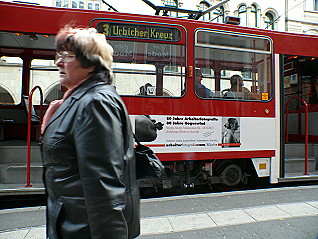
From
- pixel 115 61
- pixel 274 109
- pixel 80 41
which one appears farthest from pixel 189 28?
pixel 80 41

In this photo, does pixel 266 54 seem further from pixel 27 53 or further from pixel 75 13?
pixel 27 53

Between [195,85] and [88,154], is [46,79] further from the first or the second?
[88,154]

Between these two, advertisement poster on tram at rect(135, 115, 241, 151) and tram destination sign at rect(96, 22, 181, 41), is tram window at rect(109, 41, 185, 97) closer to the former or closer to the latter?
tram destination sign at rect(96, 22, 181, 41)

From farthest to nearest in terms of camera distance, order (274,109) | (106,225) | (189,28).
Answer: (274,109) < (189,28) < (106,225)

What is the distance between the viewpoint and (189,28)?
4336 mm

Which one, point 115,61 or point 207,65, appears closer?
point 115,61

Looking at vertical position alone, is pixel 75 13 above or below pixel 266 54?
above

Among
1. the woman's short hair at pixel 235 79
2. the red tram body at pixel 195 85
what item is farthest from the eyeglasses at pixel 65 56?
the woman's short hair at pixel 235 79

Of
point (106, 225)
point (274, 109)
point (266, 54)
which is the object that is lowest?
point (106, 225)

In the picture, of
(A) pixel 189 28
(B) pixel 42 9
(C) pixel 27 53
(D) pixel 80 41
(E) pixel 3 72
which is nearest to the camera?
(D) pixel 80 41

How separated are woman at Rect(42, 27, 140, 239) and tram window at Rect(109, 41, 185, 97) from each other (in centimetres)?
276

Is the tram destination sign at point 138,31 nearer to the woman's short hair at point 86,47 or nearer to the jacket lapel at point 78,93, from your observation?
the woman's short hair at point 86,47

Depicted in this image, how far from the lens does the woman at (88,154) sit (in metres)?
1.16

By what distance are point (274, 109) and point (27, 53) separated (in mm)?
5524
